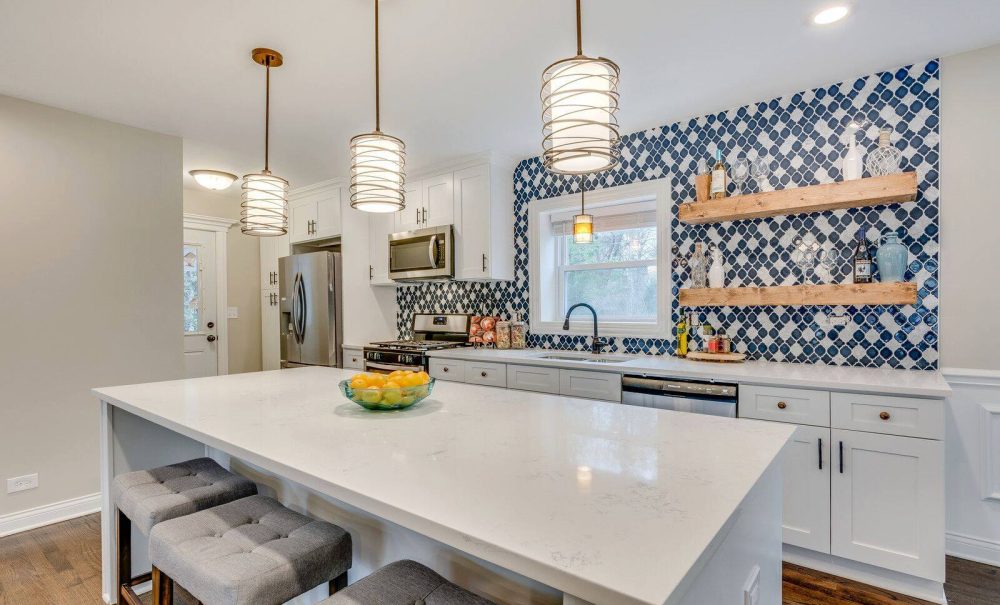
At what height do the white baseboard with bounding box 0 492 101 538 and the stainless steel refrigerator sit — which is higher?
the stainless steel refrigerator

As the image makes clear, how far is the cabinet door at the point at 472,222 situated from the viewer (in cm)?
382

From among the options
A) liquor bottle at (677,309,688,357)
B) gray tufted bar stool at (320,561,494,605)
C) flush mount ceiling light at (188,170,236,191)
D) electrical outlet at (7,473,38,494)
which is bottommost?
electrical outlet at (7,473,38,494)

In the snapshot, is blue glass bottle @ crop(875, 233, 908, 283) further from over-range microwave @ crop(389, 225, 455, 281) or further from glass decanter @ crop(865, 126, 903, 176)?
over-range microwave @ crop(389, 225, 455, 281)

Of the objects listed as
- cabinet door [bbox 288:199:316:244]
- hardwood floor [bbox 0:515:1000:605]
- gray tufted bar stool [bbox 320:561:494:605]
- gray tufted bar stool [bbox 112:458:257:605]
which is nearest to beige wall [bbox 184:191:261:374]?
cabinet door [bbox 288:199:316:244]

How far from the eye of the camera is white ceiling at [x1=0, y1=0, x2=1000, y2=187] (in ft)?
6.66

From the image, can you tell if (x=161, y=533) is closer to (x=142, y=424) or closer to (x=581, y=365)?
(x=142, y=424)

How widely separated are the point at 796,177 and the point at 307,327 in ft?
13.2

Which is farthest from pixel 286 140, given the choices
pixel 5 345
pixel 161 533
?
pixel 161 533

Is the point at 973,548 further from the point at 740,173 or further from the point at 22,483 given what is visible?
the point at 22,483

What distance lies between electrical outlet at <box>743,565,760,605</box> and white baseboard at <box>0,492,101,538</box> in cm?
370

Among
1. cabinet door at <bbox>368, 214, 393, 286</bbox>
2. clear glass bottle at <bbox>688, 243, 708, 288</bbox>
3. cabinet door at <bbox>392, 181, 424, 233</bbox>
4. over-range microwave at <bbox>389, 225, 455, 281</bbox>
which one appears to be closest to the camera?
clear glass bottle at <bbox>688, 243, 708, 288</bbox>

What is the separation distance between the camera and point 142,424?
2.12 m

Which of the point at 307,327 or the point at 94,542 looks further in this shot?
the point at 307,327

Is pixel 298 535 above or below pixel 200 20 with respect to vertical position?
below
